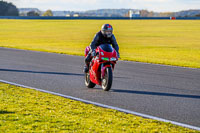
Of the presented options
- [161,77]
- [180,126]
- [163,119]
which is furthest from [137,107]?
[161,77]

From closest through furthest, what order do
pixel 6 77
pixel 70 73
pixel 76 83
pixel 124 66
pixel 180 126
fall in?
pixel 180 126 < pixel 76 83 < pixel 6 77 < pixel 70 73 < pixel 124 66

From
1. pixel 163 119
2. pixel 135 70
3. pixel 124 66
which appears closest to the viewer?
pixel 163 119

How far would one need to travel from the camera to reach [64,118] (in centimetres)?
685

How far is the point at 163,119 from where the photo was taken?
→ 23.2ft

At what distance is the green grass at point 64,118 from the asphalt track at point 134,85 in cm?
68

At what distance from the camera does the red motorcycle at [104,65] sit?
32.4 feet

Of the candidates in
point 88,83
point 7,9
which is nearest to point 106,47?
point 88,83

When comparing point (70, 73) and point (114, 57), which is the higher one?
point (114, 57)

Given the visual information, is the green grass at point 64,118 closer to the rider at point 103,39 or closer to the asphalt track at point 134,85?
the asphalt track at point 134,85

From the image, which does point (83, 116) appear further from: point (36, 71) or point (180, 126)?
point (36, 71)

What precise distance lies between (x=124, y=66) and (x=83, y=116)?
956 centimetres

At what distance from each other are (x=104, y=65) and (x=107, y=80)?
0.40 metres

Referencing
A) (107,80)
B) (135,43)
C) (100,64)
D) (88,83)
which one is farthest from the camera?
(135,43)

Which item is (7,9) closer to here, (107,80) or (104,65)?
(104,65)
